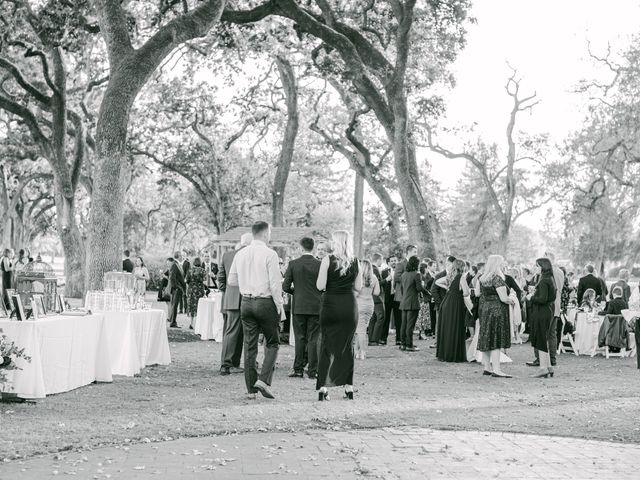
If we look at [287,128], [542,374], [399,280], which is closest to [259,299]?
[542,374]

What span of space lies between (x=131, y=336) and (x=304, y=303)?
101 inches

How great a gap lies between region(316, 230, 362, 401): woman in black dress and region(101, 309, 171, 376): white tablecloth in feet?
10.9

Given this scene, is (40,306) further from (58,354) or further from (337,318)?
(337,318)

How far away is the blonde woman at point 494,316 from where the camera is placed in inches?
543

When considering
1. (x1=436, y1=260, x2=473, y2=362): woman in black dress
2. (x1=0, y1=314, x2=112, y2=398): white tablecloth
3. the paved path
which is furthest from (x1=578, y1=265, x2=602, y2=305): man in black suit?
the paved path

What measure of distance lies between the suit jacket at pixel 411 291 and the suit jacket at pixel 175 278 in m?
7.38

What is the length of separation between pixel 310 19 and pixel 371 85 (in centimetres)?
262

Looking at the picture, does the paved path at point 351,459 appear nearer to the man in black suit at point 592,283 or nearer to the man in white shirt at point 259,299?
the man in white shirt at point 259,299

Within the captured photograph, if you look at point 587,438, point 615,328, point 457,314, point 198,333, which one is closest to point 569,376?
point 457,314

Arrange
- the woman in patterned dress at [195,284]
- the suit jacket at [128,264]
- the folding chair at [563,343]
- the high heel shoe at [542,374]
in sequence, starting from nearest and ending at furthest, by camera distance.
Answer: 1. the high heel shoe at [542,374]
2. the folding chair at [563,343]
3. the woman in patterned dress at [195,284]
4. the suit jacket at [128,264]

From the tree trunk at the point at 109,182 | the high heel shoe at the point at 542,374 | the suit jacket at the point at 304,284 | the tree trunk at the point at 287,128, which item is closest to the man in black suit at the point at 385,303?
the high heel shoe at the point at 542,374

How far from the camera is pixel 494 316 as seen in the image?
1395cm

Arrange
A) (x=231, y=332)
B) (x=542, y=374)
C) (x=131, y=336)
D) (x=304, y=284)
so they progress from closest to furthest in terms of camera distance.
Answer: (x=131, y=336)
(x=304, y=284)
(x=231, y=332)
(x=542, y=374)

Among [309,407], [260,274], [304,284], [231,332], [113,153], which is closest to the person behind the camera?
[309,407]
